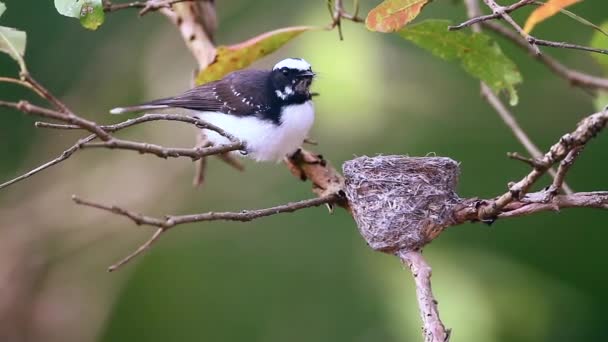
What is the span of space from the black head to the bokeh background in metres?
0.43

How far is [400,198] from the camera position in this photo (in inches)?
89.4

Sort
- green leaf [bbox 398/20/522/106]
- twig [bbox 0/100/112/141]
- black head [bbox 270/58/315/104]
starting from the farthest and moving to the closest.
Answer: black head [bbox 270/58/315/104]
green leaf [bbox 398/20/522/106]
twig [bbox 0/100/112/141]

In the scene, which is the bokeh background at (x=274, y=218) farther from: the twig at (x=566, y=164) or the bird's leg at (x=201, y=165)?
the twig at (x=566, y=164)

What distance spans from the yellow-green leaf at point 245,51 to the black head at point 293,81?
1.38 feet

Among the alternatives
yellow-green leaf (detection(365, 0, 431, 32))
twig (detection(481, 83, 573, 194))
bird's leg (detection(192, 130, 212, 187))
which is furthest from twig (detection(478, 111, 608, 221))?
bird's leg (detection(192, 130, 212, 187))

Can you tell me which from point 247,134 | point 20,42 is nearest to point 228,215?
point 20,42

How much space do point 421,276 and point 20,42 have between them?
0.93 meters

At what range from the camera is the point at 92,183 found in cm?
493

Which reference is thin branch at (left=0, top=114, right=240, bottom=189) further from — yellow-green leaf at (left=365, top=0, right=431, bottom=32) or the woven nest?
the woven nest

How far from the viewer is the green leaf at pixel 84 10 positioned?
5.86ft

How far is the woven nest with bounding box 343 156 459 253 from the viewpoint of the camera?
6.64ft

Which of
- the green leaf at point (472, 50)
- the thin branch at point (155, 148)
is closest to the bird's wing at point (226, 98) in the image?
the green leaf at point (472, 50)

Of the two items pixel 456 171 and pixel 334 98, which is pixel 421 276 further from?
pixel 334 98

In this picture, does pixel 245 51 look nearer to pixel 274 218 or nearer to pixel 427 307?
pixel 427 307
